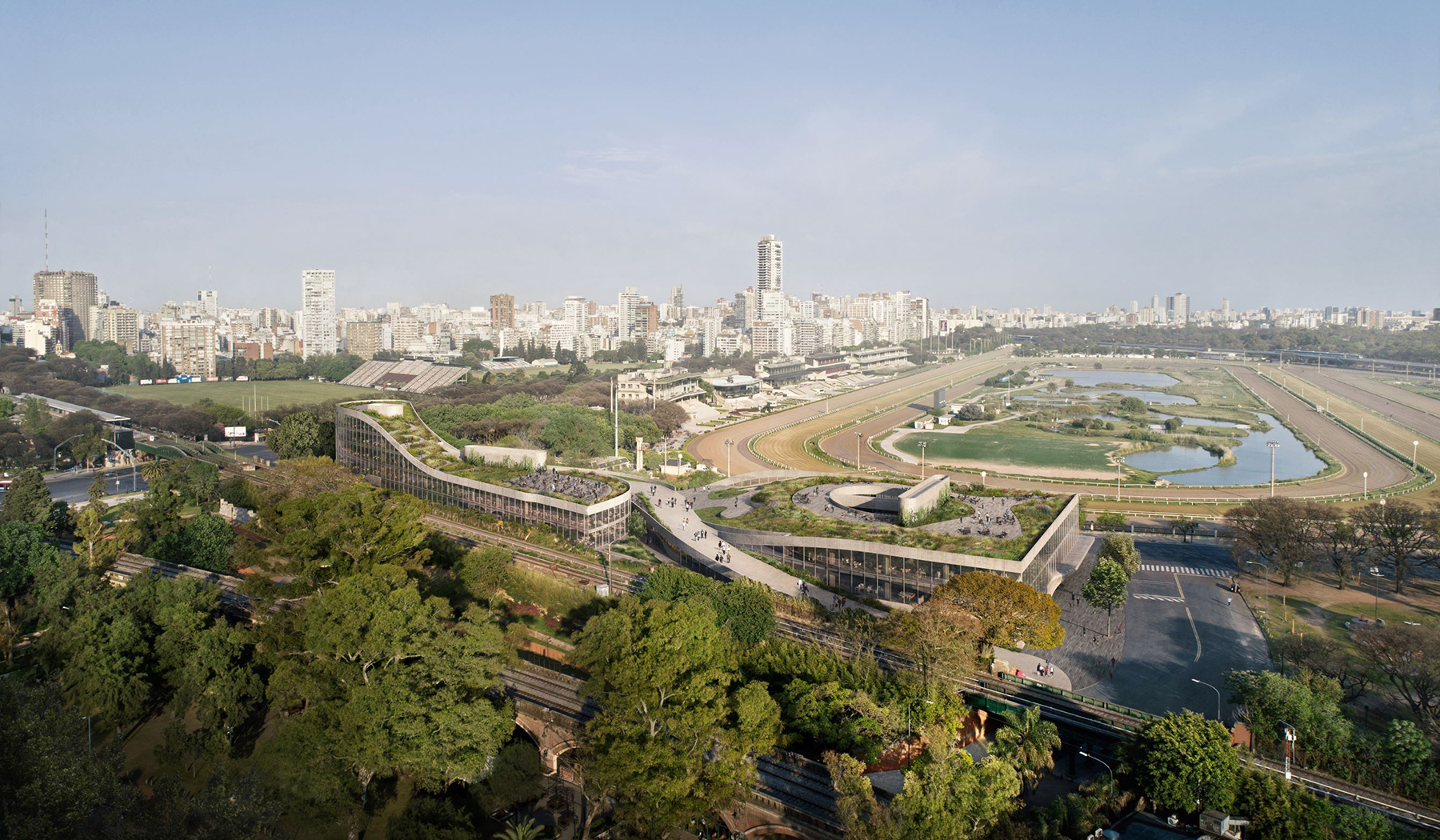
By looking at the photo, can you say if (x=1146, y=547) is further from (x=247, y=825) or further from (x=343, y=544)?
(x=247, y=825)

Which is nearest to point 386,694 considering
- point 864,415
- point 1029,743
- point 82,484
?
point 1029,743

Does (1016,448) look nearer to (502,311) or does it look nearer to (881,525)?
(881,525)

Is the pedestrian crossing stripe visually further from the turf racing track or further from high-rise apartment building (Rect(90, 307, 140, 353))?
high-rise apartment building (Rect(90, 307, 140, 353))

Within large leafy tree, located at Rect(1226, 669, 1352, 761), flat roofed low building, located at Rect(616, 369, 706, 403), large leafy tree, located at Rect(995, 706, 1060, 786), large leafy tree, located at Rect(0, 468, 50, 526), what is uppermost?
flat roofed low building, located at Rect(616, 369, 706, 403)

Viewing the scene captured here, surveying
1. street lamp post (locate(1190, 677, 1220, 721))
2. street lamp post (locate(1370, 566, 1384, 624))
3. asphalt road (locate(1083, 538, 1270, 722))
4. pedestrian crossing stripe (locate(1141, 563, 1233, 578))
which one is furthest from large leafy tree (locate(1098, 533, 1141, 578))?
street lamp post (locate(1190, 677, 1220, 721))

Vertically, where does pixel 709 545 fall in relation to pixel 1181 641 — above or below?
above

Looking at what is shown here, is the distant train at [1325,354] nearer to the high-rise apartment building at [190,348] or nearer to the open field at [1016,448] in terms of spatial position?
the open field at [1016,448]

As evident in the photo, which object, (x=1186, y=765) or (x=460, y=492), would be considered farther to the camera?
(x=460, y=492)

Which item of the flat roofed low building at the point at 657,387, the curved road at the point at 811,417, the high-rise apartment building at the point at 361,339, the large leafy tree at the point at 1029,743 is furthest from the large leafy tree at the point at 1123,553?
the high-rise apartment building at the point at 361,339
